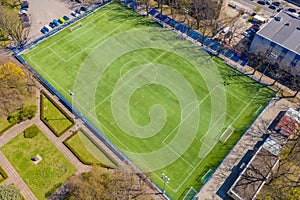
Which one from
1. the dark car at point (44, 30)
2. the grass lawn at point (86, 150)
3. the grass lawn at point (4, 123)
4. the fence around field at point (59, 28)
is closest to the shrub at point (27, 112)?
the grass lawn at point (4, 123)

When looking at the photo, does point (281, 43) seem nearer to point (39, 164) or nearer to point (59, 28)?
point (59, 28)

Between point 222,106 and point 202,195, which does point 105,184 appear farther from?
point 222,106

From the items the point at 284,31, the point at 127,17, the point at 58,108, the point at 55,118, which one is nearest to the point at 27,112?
the point at 55,118

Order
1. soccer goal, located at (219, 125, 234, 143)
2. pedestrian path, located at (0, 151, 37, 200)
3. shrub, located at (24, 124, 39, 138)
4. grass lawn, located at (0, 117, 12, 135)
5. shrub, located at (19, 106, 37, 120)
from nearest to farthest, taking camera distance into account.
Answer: pedestrian path, located at (0, 151, 37, 200) < shrub, located at (24, 124, 39, 138) < soccer goal, located at (219, 125, 234, 143) < grass lawn, located at (0, 117, 12, 135) < shrub, located at (19, 106, 37, 120)

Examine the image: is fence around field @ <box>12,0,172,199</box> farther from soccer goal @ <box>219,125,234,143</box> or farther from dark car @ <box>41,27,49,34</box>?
soccer goal @ <box>219,125,234,143</box>

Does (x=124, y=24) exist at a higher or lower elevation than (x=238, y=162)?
higher

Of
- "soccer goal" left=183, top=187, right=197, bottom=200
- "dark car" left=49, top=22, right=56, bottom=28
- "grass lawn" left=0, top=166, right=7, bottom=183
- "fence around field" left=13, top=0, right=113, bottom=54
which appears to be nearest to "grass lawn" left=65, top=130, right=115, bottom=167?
"grass lawn" left=0, top=166, right=7, bottom=183

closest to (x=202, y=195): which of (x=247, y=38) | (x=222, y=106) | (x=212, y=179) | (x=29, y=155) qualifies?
(x=212, y=179)
